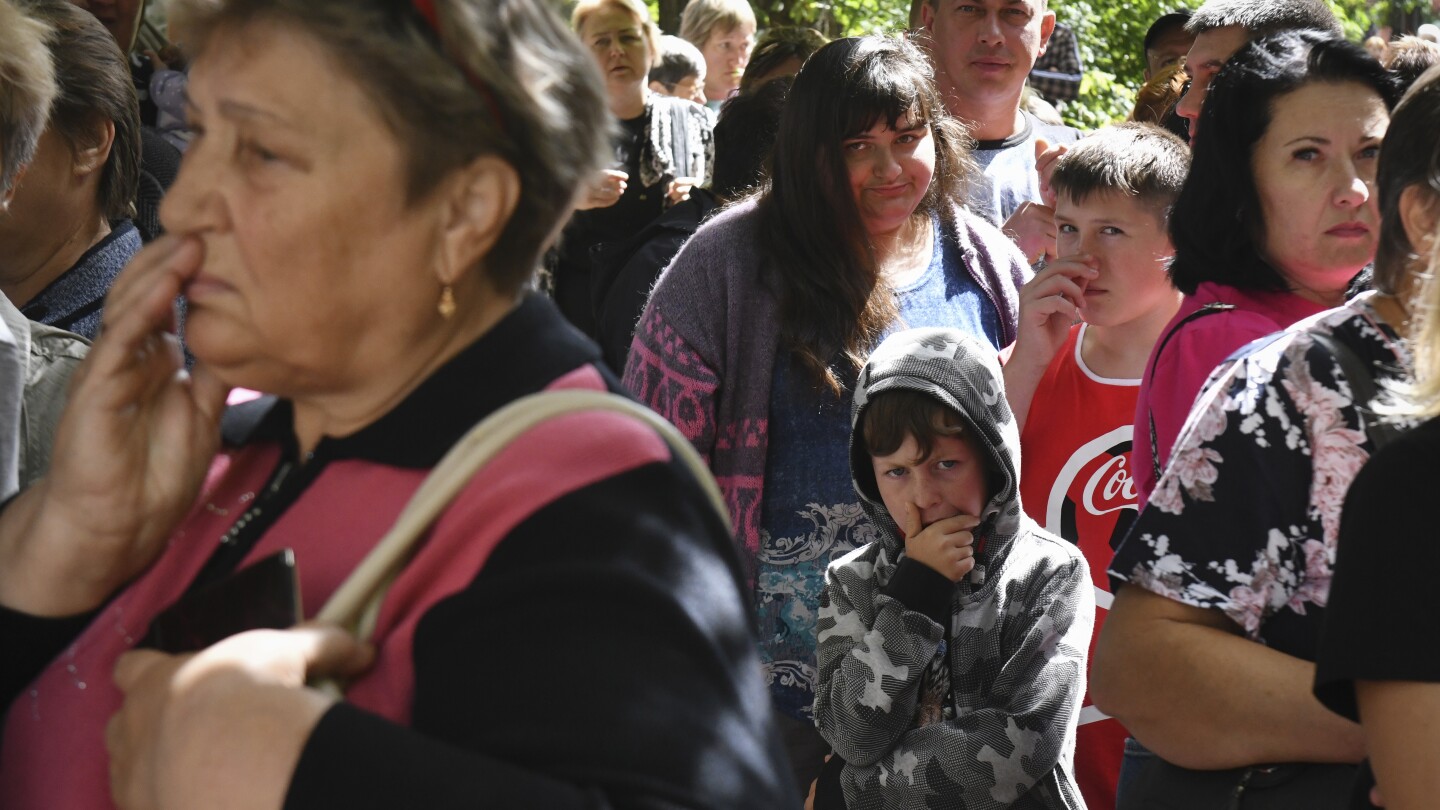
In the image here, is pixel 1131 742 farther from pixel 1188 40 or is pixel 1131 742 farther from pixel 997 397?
pixel 1188 40

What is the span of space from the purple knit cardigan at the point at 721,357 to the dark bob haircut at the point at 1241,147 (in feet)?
3.61

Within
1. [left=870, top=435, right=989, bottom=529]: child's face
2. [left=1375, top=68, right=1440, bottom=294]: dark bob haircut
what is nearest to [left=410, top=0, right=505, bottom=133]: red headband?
[left=1375, top=68, right=1440, bottom=294]: dark bob haircut

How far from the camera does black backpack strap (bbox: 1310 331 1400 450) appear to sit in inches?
84.7

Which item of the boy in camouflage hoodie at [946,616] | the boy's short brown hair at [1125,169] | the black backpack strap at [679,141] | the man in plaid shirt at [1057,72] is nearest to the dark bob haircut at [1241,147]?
the boy in camouflage hoodie at [946,616]

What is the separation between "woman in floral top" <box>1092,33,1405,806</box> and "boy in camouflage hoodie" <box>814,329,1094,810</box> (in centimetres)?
68

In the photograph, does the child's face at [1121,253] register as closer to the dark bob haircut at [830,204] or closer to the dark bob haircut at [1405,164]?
the dark bob haircut at [830,204]

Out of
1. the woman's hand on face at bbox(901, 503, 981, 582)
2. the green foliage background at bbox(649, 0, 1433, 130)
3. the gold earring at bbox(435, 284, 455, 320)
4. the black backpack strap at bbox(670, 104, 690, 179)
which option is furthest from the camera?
the green foliage background at bbox(649, 0, 1433, 130)

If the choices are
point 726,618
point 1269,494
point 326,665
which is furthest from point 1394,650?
point 326,665

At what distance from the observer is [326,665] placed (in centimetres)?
138

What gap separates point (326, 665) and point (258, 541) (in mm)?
324

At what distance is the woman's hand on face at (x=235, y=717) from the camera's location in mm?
1312

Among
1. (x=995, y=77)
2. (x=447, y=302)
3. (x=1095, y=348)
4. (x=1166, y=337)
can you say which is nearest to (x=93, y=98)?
(x=447, y=302)

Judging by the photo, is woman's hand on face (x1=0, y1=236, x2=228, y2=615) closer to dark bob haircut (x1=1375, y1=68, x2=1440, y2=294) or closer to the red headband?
the red headband

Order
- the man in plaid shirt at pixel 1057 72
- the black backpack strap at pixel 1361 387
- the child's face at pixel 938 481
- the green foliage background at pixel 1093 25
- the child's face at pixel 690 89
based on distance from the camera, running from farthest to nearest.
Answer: the green foliage background at pixel 1093 25 < the man in plaid shirt at pixel 1057 72 < the child's face at pixel 690 89 < the child's face at pixel 938 481 < the black backpack strap at pixel 1361 387
